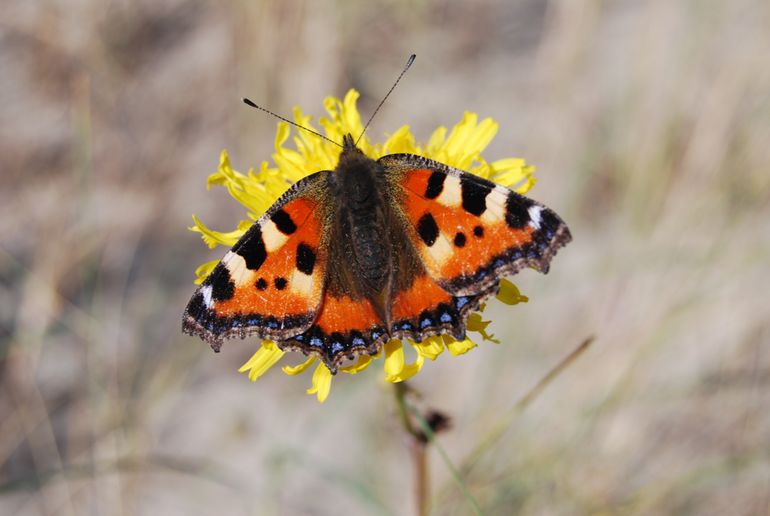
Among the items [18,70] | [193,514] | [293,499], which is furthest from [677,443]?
[18,70]

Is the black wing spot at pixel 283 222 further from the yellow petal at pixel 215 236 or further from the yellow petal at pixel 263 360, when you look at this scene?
→ the yellow petal at pixel 263 360

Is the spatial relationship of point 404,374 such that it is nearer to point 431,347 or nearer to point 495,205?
point 431,347

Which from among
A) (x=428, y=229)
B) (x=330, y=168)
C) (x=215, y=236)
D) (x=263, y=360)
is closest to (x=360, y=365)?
(x=263, y=360)

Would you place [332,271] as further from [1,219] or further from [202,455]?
[1,219]

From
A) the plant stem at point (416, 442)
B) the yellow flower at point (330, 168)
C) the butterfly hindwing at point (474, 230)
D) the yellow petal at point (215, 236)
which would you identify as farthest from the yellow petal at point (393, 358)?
the yellow petal at point (215, 236)

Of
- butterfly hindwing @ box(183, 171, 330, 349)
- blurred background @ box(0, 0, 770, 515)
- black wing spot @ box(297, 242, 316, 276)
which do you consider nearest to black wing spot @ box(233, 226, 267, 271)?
butterfly hindwing @ box(183, 171, 330, 349)

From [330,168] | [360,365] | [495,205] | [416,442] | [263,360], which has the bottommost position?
[416,442]

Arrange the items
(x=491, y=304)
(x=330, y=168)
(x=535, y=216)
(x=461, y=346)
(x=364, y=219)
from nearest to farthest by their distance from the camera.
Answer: (x=535, y=216), (x=461, y=346), (x=364, y=219), (x=330, y=168), (x=491, y=304)

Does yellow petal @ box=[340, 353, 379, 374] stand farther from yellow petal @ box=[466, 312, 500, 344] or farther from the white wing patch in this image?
the white wing patch
